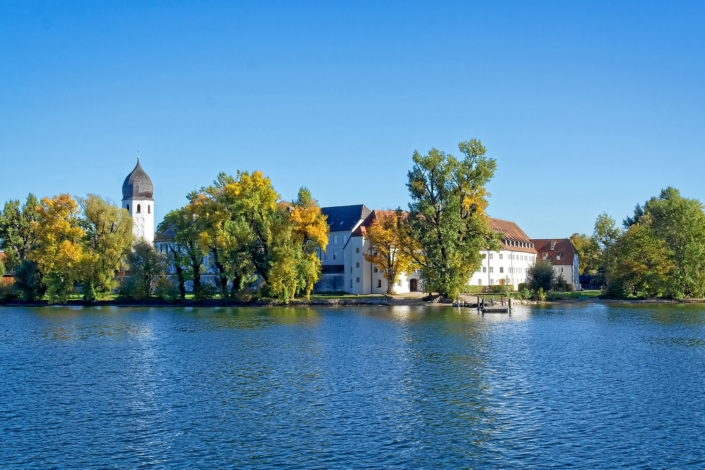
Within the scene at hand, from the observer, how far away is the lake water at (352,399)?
17.3 m

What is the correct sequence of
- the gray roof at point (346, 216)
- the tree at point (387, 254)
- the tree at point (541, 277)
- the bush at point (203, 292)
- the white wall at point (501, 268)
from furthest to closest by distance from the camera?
1. the white wall at point (501, 268)
2. the gray roof at point (346, 216)
3. the tree at point (541, 277)
4. the tree at point (387, 254)
5. the bush at point (203, 292)

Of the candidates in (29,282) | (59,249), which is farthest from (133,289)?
(29,282)

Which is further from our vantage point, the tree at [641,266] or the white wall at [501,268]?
the white wall at [501,268]

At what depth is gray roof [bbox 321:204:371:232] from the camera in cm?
10006

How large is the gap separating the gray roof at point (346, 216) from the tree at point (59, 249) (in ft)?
Answer: 127

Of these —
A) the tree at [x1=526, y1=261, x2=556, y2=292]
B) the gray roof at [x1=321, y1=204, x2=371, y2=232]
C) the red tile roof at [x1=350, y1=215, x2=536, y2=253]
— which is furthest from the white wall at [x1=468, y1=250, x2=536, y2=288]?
the gray roof at [x1=321, y1=204, x2=371, y2=232]

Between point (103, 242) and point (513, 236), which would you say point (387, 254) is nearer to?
point (103, 242)

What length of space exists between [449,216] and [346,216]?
115 ft

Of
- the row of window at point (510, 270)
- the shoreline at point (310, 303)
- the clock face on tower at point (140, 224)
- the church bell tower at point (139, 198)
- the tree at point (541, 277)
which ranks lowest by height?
the shoreline at point (310, 303)

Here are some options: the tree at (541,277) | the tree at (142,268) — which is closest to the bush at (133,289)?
the tree at (142,268)

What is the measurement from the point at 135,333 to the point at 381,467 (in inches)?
1316

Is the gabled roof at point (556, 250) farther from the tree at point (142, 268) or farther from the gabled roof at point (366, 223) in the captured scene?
the tree at point (142, 268)

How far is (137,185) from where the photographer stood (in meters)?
121

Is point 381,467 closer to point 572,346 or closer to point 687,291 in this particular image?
point 572,346
